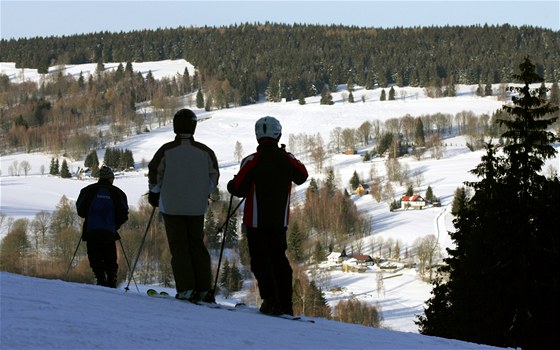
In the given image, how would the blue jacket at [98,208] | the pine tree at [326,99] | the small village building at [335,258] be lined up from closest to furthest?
1. the blue jacket at [98,208]
2. the small village building at [335,258]
3. the pine tree at [326,99]

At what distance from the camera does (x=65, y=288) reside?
5938 mm

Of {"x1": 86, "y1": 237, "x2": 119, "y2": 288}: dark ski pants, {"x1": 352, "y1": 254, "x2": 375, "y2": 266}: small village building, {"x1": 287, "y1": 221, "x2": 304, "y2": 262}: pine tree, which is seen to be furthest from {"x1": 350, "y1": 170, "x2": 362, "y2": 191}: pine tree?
{"x1": 86, "y1": 237, "x2": 119, "y2": 288}: dark ski pants

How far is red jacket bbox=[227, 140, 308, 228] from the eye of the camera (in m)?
6.21

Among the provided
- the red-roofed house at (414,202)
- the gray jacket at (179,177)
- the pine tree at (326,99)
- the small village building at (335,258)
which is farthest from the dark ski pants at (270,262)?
the pine tree at (326,99)

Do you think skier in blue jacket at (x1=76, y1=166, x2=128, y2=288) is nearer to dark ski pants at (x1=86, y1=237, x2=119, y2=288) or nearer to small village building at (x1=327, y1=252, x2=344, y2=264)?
dark ski pants at (x1=86, y1=237, x2=119, y2=288)

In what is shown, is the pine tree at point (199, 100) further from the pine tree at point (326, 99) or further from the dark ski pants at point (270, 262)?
the dark ski pants at point (270, 262)

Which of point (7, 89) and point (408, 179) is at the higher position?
point (7, 89)

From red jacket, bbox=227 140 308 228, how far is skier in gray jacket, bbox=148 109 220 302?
0.33 meters

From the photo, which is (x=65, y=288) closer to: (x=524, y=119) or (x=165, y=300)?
(x=165, y=300)

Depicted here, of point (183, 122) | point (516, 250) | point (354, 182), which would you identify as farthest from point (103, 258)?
point (354, 182)

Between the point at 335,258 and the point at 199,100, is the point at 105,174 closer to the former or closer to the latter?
the point at 335,258

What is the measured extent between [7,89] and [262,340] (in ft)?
668

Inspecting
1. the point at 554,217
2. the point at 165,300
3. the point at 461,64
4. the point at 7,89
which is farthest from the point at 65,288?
the point at 7,89

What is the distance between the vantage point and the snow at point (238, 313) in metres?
4.44
